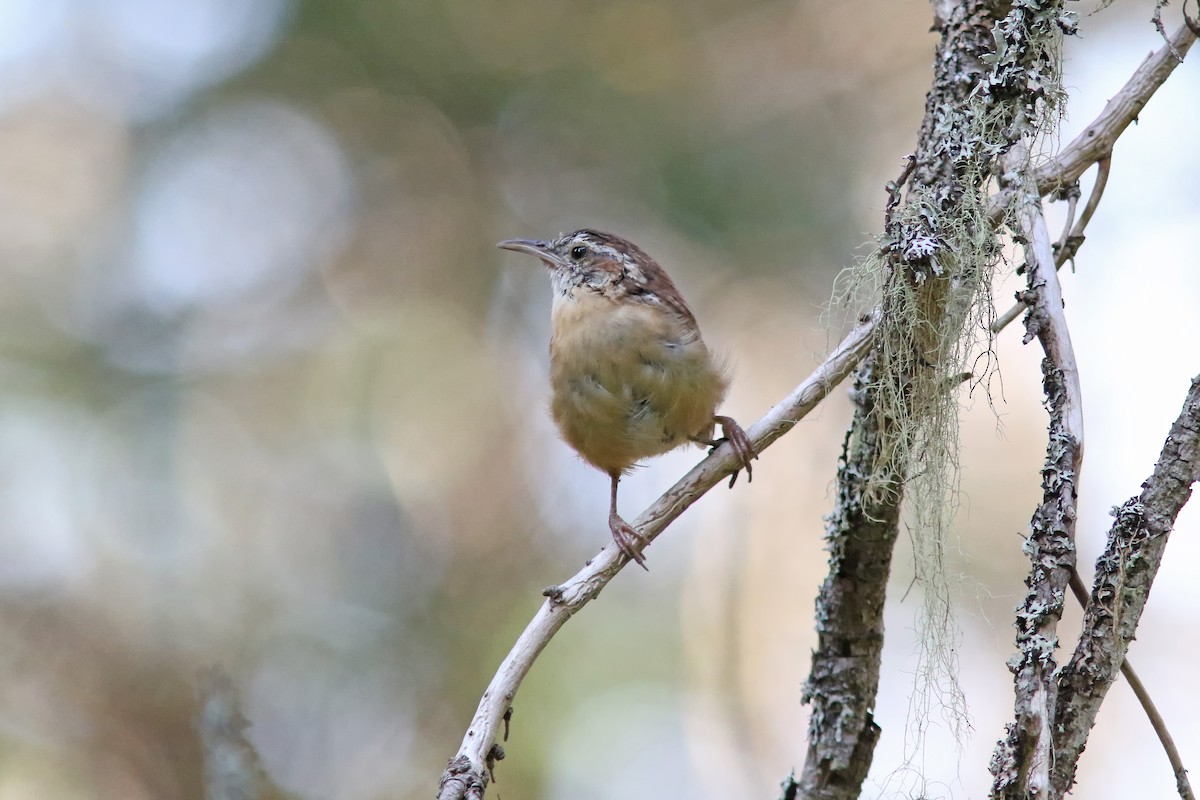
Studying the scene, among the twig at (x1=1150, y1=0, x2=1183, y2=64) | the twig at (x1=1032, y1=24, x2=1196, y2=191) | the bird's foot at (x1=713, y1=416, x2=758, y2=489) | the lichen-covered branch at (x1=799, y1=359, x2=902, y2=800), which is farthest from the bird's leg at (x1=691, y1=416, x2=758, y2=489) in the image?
the twig at (x1=1150, y1=0, x2=1183, y2=64)

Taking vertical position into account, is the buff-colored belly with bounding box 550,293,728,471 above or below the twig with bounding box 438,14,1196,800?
above

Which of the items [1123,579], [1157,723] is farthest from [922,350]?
[1157,723]

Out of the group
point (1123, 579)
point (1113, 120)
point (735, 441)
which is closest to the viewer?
point (1123, 579)

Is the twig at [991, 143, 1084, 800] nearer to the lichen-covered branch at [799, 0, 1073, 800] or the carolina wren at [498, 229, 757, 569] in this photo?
the lichen-covered branch at [799, 0, 1073, 800]

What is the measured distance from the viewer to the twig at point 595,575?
195 centimetres

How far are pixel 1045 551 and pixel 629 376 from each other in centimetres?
161

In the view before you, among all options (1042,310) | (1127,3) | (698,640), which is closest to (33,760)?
(698,640)

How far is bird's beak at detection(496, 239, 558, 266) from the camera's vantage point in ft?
12.7

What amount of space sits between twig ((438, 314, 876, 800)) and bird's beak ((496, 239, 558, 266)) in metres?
1.42

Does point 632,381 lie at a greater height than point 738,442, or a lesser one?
greater

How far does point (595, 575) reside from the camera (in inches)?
88.9

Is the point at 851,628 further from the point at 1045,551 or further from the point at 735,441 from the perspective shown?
the point at 1045,551

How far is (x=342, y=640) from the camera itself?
15.0 feet

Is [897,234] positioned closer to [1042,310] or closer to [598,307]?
[1042,310]
